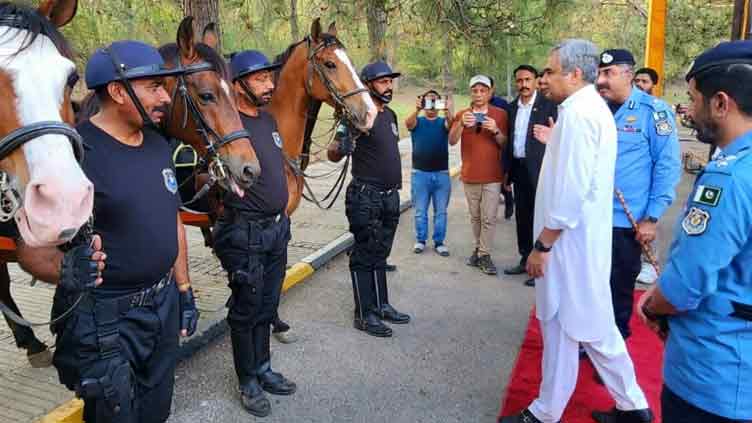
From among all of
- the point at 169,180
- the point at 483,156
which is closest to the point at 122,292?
the point at 169,180

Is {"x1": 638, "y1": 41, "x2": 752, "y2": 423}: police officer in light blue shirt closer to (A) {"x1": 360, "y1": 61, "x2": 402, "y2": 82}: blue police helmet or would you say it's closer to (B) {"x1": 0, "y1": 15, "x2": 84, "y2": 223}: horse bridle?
(B) {"x1": 0, "y1": 15, "x2": 84, "y2": 223}: horse bridle

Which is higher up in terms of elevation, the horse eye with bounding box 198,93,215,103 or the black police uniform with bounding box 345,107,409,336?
the horse eye with bounding box 198,93,215,103

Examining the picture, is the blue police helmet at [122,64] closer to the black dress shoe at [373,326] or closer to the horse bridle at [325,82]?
the horse bridle at [325,82]

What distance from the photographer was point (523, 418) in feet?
9.68

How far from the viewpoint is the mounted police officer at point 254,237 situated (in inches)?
121

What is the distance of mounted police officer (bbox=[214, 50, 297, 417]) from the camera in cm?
308

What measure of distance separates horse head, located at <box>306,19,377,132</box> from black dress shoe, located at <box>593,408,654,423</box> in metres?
2.38

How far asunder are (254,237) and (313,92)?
1.32m

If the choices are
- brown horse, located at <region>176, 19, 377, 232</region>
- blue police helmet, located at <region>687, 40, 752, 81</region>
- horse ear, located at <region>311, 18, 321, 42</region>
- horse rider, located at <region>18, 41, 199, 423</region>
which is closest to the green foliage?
brown horse, located at <region>176, 19, 377, 232</region>

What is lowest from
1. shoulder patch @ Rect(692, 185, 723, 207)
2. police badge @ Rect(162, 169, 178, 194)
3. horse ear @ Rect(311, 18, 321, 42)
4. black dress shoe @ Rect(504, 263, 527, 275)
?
black dress shoe @ Rect(504, 263, 527, 275)

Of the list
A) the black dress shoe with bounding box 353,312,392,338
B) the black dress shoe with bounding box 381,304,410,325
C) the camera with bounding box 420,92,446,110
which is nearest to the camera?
the black dress shoe with bounding box 353,312,392,338

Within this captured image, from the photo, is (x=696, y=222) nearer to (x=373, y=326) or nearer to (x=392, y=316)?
(x=373, y=326)

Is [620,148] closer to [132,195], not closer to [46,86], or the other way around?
[132,195]

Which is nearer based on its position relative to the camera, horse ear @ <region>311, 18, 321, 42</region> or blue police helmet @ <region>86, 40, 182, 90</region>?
blue police helmet @ <region>86, 40, 182, 90</region>
